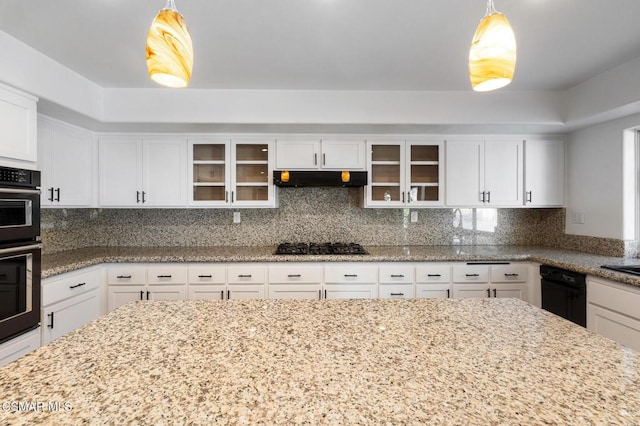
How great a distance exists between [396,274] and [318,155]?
1407 millimetres

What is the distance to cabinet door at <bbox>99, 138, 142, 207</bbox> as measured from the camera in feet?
10.1

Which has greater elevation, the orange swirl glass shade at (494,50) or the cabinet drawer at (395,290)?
the orange swirl glass shade at (494,50)

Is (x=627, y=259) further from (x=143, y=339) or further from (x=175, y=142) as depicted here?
(x=175, y=142)

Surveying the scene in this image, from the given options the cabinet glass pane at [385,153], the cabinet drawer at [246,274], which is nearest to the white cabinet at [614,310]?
the cabinet glass pane at [385,153]

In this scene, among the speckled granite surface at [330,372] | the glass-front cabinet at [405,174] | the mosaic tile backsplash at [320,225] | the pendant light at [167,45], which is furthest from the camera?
the mosaic tile backsplash at [320,225]

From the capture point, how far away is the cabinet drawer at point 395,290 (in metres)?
2.85

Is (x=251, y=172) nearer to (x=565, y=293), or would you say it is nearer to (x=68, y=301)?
(x=68, y=301)

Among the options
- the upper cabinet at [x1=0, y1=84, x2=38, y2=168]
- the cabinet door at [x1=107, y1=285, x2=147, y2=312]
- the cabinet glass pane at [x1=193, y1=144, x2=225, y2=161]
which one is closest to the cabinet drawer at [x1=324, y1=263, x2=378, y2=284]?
the cabinet glass pane at [x1=193, y1=144, x2=225, y2=161]

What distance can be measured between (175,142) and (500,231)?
148 inches

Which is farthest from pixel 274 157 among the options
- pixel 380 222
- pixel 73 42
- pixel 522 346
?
pixel 522 346

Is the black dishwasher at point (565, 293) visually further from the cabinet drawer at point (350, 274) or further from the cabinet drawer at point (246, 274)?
the cabinet drawer at point (246, 274)

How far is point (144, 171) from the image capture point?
3098 millimetres

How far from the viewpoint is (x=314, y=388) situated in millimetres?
718

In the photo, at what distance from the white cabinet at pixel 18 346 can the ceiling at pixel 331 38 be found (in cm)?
196
